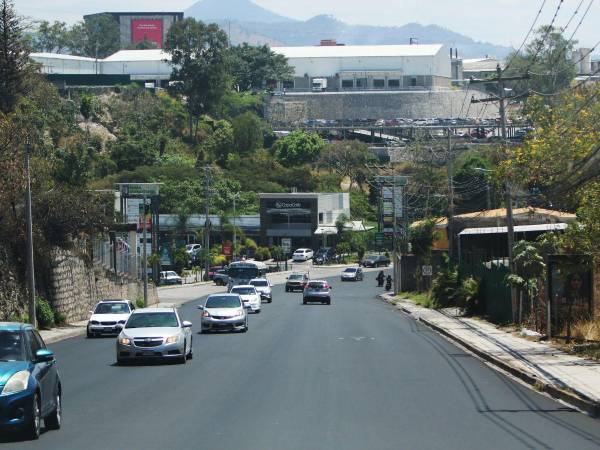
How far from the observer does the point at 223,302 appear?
4334 cm

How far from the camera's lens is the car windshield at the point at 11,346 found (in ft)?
52.2

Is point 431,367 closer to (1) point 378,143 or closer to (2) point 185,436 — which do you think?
(2) point 185,436

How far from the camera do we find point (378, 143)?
18788 cm

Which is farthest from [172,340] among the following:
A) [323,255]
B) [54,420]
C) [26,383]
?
[323,255]

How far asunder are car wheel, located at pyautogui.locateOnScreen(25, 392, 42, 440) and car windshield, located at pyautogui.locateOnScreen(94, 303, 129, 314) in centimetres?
2895

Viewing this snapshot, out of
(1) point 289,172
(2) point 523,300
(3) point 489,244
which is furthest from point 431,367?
(1) point 289,172

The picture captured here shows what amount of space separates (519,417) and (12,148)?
34.4 metres

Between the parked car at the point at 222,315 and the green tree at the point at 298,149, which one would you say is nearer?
the parked car at the point at 222,315

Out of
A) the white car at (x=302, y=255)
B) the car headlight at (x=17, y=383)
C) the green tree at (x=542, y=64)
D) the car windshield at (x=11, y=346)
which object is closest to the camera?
the car headlight at (x=17, y=383)

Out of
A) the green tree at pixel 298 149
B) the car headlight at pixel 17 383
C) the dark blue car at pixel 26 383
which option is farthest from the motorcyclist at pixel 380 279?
the car headlight at pixel 17 383

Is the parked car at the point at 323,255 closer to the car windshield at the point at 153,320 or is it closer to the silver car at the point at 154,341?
the car windshield at the point at 153,320

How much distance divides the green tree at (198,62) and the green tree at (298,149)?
13.1 meters

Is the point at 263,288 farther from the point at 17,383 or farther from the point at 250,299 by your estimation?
the point at 17,383

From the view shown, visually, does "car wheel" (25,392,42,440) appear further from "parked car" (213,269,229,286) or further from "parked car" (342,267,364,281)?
"parked car" (342,267,364,281)
